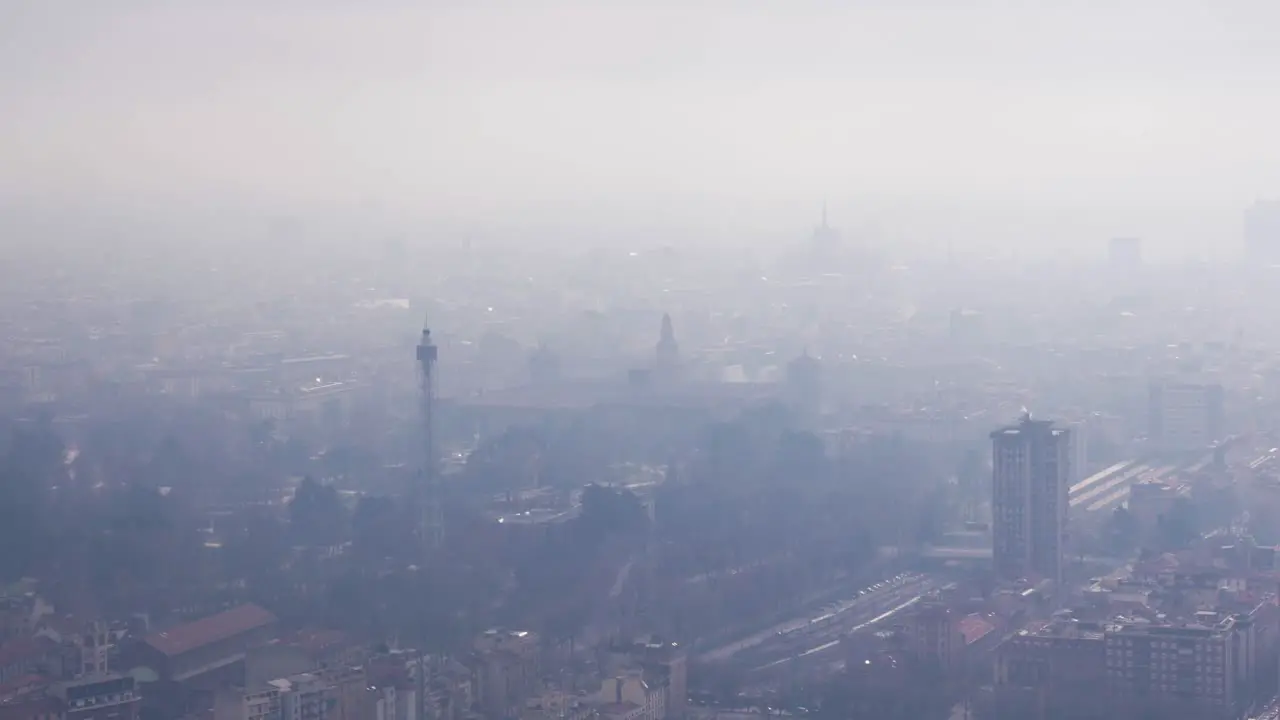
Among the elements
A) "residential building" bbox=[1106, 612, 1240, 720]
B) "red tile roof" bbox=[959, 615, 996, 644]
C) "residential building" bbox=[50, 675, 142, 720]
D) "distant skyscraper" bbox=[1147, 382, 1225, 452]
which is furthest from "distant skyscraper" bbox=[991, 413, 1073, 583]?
"distant skyscraper" bbox=[1147, 382, 1225, 452]

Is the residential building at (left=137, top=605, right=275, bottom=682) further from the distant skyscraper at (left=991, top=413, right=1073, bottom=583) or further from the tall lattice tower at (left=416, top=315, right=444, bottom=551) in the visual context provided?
the distant skyscraper at (left=991, top=413, right=1073, bottom=583)

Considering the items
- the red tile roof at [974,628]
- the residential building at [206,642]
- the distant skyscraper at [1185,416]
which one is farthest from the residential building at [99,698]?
the distant skyscraper at [1185,416]

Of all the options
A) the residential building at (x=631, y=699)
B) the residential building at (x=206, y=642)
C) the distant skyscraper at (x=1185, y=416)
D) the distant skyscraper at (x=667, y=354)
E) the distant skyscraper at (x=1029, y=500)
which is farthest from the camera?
the distant skyscraper at (x=667, y=354)

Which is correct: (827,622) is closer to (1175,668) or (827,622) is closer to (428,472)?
(1175,668)

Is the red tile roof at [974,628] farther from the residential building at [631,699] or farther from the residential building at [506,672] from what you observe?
the residential building at [506,672]

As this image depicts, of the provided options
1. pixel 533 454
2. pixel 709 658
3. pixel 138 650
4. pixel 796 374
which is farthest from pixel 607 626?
pixel 796 374
